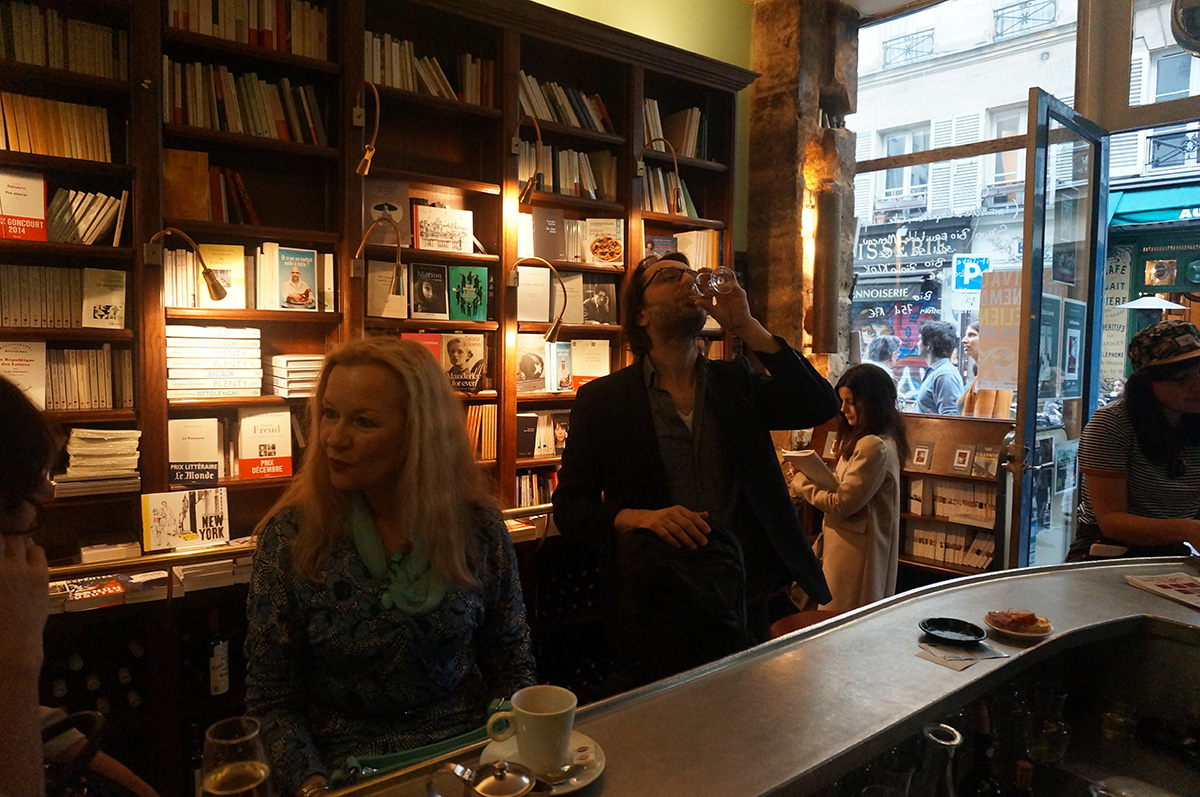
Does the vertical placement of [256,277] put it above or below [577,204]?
below

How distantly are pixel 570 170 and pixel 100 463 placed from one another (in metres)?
2.58

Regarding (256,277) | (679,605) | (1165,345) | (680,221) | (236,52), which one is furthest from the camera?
(680,221)

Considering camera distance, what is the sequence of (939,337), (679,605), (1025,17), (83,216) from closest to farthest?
(679,605), (83,216), (1025,17), (939,337)

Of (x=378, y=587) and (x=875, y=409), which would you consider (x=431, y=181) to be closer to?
(x=875, y=409)

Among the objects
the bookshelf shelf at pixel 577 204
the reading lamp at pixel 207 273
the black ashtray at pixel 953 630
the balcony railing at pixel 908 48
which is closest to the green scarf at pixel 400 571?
the black ashtray at pixel 953 630

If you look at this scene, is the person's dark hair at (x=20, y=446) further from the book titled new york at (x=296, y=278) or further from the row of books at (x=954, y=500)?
the row of books at (x=954, y=500)

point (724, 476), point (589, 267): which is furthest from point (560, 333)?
point (724, 476)

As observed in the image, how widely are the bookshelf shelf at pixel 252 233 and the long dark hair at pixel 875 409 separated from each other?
231 centimetres

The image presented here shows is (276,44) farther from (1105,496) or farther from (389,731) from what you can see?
(1105,496)

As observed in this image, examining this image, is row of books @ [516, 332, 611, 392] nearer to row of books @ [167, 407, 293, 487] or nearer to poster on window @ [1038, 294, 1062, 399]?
row of books @ [167, 407, 293, 487]

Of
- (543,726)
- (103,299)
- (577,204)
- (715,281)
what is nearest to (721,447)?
(715,281)

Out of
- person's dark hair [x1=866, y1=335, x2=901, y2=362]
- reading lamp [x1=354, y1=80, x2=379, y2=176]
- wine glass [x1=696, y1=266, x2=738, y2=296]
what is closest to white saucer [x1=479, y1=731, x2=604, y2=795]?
wine glass [x1=696, y1=266, x2=738, y2=296]

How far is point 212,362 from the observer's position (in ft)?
10.1

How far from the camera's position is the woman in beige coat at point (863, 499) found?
309 centimetres
